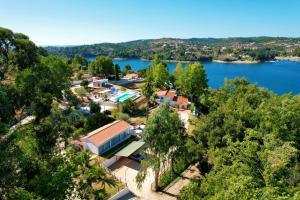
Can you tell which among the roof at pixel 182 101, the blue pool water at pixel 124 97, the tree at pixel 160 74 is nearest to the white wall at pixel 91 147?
the blue pool water at pixel 124 97

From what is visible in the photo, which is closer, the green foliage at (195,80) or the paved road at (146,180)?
the paved road at (146,180)

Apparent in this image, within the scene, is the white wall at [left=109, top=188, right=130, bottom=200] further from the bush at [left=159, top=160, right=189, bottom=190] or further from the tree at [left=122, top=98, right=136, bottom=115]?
the tree at [left=122, top=98, right=136, bottom=115]

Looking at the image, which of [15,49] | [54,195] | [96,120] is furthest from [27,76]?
[54,195]

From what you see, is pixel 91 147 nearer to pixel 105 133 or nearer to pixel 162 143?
pixel 105 133

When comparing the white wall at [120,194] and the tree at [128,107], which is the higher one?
the tree at [128,107]

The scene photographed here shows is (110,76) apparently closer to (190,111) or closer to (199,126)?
(190,111)

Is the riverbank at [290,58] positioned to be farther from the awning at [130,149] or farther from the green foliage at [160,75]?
the awning at [130,149]

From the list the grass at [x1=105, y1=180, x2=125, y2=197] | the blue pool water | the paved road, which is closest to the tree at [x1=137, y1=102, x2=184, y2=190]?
the paved road

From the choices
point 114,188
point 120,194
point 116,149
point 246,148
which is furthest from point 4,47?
point 246,148
